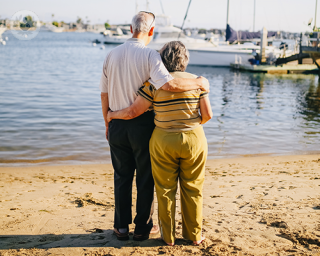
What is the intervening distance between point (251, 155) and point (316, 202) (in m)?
3.84

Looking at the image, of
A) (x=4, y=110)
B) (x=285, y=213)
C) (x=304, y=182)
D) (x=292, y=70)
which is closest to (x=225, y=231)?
(x=285, y=213)

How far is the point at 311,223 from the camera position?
348cm

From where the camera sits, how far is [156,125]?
2.98 meters

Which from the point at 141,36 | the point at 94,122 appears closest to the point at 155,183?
the point at 141,36

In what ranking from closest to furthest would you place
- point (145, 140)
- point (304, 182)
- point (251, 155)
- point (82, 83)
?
point (145, 140) → point (304, 182) → point (251, 155) → point (82, 83)

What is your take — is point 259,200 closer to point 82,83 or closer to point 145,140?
point 145,140

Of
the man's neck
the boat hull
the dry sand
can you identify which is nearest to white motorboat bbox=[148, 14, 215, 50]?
the boat hull

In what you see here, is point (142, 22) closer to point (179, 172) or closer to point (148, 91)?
point (148, 91)

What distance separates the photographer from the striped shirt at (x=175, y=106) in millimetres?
2871

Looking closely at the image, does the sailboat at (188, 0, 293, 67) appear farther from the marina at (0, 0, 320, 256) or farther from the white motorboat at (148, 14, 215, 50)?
the marina at (0, 0, 320, 256)

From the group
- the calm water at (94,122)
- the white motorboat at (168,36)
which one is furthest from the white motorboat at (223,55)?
the calm water at (94,122)

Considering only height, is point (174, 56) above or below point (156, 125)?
above

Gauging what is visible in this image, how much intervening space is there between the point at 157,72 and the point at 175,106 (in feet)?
1.08

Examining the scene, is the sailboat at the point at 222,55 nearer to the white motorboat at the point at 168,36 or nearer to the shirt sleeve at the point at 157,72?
the white motorboat at the point at 168,36
